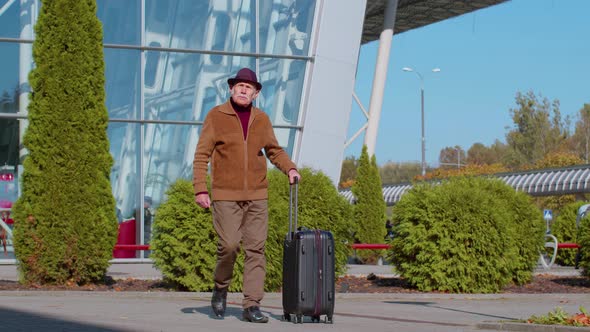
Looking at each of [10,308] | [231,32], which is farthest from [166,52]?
[10,308]

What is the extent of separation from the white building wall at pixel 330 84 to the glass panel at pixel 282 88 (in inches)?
9.6

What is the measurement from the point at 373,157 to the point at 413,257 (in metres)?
18.6

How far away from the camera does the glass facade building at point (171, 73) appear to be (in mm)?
20312

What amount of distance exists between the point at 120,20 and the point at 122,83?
1164 mm

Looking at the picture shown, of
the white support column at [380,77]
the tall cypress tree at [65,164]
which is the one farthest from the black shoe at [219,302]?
the white support column at [380,77]

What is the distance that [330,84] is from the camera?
21562mm

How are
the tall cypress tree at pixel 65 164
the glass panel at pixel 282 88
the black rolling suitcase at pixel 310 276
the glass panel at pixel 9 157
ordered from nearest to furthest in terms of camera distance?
the black rolling suitcase at pixel 310 276 → the tall cypress tree at pixel 65 164 → the glass panel at pixel 9 157 → the glass panel at pixel 282 88

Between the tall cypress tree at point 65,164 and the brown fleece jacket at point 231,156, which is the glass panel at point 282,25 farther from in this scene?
the brown fleece jacket at point 231,156

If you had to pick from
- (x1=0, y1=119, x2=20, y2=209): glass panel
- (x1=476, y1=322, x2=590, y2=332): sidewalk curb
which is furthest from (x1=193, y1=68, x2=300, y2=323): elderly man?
(x1=0, y1=119, x2=20, y2=209): glass panel

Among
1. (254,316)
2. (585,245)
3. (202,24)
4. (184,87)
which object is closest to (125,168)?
(184,87)

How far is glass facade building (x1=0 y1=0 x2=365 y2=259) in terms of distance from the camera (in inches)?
800

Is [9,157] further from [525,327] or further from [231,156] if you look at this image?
[525,327]

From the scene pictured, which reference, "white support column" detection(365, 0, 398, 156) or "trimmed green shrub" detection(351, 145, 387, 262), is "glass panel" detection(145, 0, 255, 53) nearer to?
"trimmed green shrub" detection(351, 145, 387, 262)

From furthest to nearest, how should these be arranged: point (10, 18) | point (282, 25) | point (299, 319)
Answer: point (282, 25) → point (10, 18) → point (299, 319)
